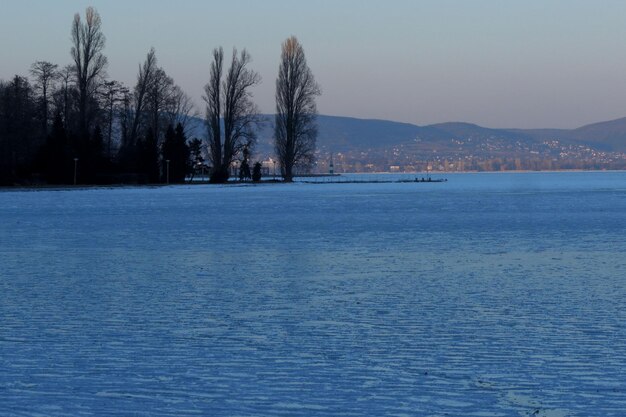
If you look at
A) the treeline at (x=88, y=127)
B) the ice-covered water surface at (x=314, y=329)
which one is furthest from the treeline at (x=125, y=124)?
the ice-covered water surface at (x=314, y=329)

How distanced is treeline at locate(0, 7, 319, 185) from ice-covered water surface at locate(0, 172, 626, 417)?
55.0 meters

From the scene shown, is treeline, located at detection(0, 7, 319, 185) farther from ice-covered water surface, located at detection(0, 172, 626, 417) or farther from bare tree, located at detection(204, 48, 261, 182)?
ice-covered water surface, located at detection(0, 172, 626, 417)

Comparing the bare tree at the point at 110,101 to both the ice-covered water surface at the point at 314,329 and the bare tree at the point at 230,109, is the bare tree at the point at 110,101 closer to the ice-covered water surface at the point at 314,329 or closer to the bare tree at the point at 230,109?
the bare tree at the point at 230,109

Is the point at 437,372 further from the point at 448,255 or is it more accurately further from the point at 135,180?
the point at 135,180

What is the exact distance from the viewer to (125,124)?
98.0 meters

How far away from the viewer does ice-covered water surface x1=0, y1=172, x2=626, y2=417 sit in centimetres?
796

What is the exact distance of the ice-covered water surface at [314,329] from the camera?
796cm

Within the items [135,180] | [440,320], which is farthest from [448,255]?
[135,180]

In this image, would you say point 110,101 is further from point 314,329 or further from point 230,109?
point 314,329

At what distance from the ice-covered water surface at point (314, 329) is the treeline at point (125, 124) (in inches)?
2165

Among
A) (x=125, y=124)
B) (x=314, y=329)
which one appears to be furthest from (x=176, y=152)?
(x=314, y=329)

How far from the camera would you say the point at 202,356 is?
967cm

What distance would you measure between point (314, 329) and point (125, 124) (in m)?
89.0

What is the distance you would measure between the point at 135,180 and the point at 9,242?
65.7 metres
